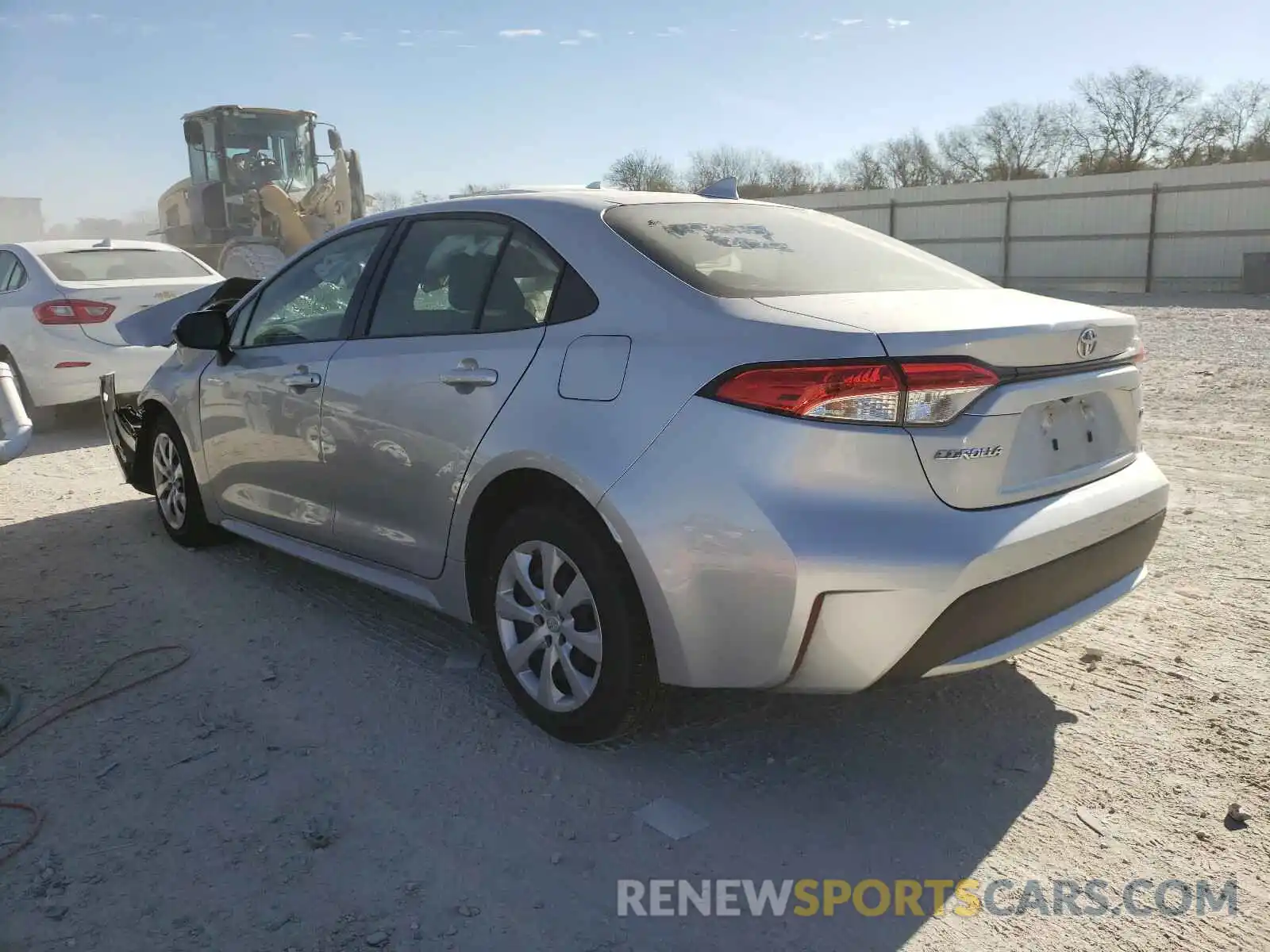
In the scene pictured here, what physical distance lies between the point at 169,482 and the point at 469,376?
2.79m

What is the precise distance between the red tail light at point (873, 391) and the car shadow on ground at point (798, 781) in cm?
97

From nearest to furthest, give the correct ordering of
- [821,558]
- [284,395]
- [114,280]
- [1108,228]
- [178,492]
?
[821,558], [284,395], [178,492], [114,280], [1108,228]

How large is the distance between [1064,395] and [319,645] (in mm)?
2818

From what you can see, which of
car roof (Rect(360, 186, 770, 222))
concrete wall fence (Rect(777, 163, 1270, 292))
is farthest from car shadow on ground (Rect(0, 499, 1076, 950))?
concrete wall fence (Rect(777, 163, 1270, 292))

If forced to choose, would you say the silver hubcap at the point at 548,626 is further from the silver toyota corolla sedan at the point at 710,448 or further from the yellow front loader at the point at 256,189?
the yellow front loader at the point at 256,189

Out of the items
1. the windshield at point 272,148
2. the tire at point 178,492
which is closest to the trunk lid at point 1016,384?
the tire at point 178,492

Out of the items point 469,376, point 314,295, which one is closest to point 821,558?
point 469,376

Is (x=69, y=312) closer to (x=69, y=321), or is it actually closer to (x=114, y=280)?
(x=69, y=321)

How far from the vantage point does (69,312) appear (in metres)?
7.84

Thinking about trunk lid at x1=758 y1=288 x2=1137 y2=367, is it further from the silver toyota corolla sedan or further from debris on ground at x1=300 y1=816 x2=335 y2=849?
debris on ground at x1=300 y1=816 x2=335 y2=849

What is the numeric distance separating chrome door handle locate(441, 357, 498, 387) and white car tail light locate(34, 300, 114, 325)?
590 cm

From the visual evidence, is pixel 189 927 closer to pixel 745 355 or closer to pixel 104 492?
pixel 745 355

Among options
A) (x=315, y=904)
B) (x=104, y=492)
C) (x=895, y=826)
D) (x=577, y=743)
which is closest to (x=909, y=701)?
(x=895, y=826)

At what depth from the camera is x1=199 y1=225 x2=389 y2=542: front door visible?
3.95m
